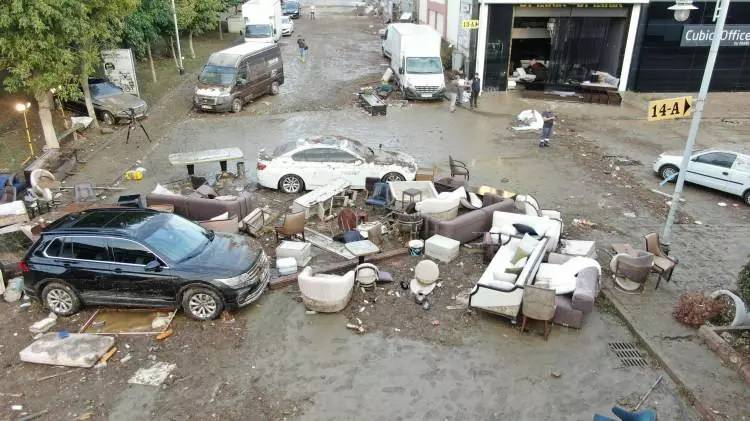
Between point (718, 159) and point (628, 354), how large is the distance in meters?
8.89

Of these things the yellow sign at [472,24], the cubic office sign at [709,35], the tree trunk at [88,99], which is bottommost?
the tree trunk at [88,99]

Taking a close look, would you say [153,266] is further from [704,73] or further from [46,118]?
[46,118]

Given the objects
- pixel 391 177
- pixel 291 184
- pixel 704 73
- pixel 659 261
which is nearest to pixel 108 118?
pixel 291 184

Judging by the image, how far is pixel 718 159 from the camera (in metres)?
14.4

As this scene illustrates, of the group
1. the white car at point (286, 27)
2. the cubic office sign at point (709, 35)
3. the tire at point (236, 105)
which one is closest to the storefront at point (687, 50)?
the cubic office sign at point (709, 35)

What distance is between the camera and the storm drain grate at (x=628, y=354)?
8.13 metres

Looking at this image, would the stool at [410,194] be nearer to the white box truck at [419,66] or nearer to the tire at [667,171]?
the tire at [667,171]

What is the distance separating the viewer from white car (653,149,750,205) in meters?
13.9

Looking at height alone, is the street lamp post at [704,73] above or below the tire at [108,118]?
above

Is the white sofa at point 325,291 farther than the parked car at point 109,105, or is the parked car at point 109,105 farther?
the parked car at point 109,105

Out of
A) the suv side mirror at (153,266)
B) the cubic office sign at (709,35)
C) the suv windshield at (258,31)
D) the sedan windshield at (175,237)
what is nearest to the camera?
the suv side mirror at (153,266)

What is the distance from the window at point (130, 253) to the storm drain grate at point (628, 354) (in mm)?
7634

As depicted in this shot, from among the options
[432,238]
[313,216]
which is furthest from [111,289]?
[432,238]

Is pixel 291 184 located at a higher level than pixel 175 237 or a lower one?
lower
